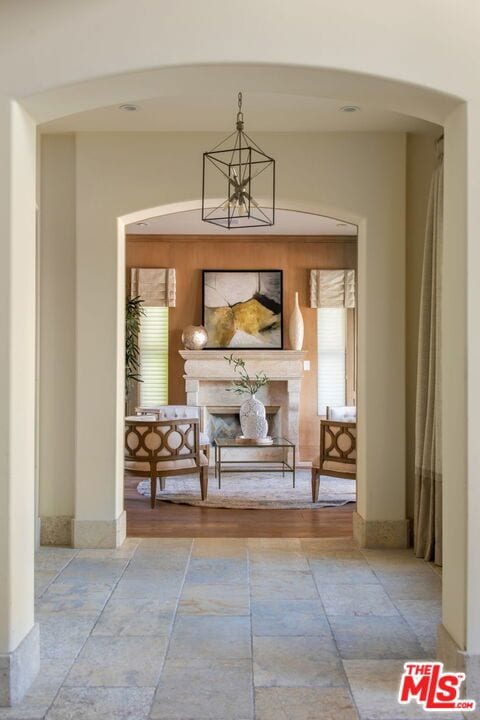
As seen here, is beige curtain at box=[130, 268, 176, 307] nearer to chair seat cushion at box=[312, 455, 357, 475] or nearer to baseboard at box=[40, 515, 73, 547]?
chair seat cushion at box=[312, 455, 357, 475]

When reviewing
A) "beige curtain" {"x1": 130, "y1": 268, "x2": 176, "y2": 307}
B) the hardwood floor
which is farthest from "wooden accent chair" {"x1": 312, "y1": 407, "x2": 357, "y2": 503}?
"beige curtain" {"x1": 130, "y1": 268, "x2": 176, "y2": 307}

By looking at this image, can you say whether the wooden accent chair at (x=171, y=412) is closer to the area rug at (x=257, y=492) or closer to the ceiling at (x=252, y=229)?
the area rug at (x=257, y=492)

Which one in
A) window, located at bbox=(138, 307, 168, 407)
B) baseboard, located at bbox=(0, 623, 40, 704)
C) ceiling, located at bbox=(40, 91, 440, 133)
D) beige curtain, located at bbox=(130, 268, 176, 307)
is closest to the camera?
baseboard, located at bbox=(0, 623, 40, 704)

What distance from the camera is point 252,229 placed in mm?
9188

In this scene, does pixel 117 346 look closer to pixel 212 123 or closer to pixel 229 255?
pixel 212 123

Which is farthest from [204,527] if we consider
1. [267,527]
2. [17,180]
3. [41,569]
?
[17,180]

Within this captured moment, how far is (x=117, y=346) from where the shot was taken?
17.3 ft

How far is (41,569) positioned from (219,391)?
16.6 ft

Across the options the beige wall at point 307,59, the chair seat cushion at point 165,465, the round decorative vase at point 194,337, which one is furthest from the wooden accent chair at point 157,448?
the beige wall at point 307,59

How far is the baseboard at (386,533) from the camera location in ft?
17.2

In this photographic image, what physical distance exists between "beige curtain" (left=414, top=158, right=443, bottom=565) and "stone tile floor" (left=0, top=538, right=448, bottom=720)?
230mm

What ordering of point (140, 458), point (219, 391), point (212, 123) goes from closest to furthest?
point (212, 123)
point (140, 458)
point (219, 391)

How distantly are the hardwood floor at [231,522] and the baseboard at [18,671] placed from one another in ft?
8.81

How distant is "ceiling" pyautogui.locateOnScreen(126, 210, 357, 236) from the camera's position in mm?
8508
